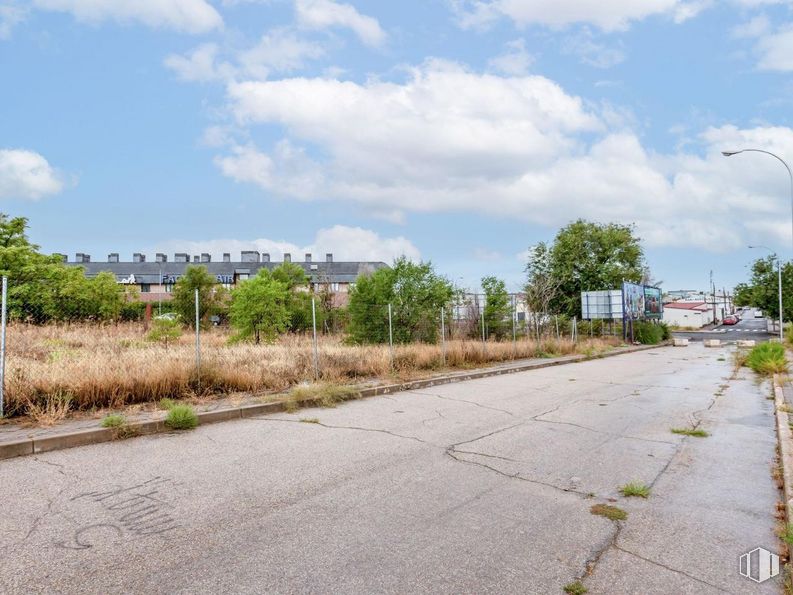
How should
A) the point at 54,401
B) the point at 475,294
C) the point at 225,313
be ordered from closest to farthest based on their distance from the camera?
the point at 54,401
the point at 475,294
the point at 225,313

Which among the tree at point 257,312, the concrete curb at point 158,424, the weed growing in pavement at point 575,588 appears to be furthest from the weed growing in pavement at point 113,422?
the tree at point 257,312

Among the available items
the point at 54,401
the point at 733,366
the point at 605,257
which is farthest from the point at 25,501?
the point at 605,257

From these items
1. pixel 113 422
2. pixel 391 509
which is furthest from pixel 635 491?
pixel 113 422

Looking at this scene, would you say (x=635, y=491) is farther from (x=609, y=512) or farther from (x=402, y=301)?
A: (x=402, y=301)

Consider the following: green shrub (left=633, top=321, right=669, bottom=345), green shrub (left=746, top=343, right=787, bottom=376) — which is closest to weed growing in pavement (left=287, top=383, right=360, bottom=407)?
green shrub (left=746, top=343, right=787, bottom=376)

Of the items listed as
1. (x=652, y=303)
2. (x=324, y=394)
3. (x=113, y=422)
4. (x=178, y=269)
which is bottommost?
(x=324, y=394)

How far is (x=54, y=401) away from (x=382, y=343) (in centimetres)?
1164

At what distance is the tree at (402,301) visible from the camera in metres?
19.0

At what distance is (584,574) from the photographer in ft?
11.3

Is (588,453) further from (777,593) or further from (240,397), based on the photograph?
(240,397)

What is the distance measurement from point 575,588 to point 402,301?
16728mm

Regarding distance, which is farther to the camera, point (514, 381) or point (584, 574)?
point (514, 381)

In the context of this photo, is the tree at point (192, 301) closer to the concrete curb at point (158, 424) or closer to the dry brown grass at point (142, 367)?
the dry brown grass at point (142, 367)

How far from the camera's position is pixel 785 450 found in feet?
21.3
